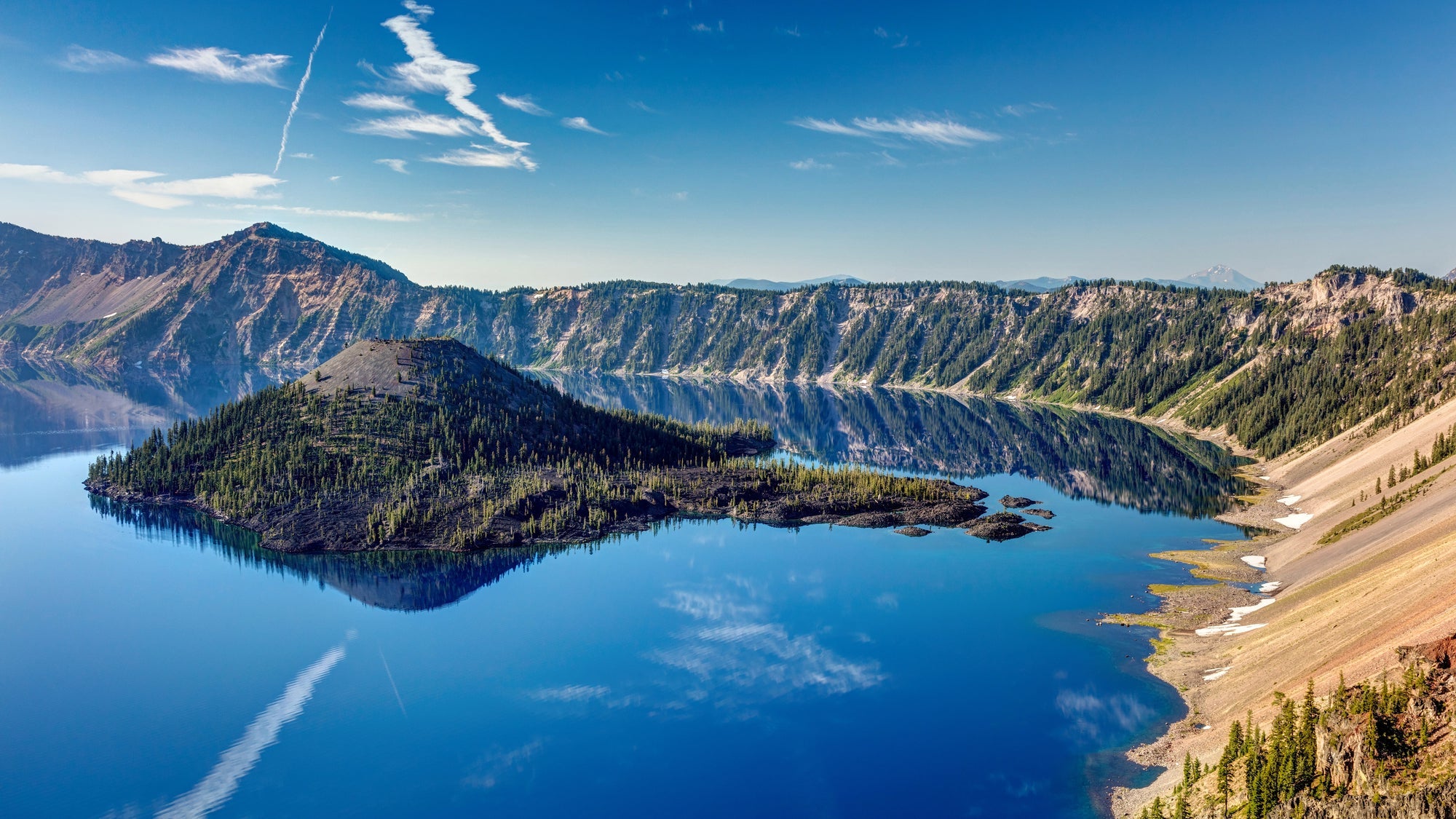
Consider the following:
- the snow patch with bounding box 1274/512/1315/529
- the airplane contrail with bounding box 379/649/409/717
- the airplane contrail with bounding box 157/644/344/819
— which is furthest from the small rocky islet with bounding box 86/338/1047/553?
the airplane contrail with bounding box 157/644/344/819

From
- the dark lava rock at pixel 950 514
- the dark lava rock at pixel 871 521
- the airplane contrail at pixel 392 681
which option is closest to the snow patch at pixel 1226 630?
the dark lava rock at pixel 950 514

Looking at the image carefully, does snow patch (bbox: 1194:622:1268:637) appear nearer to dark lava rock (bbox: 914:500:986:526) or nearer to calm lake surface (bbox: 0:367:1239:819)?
calm lake surface (bbox: 0:367:1239:819)

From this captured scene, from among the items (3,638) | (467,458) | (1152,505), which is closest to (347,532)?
(467,458)

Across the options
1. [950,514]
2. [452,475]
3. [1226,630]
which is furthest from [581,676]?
[950,514]

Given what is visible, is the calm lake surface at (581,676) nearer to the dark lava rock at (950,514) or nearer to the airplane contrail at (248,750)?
the airplane contrail at (248,750)

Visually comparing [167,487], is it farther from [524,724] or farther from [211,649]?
[524,724]
